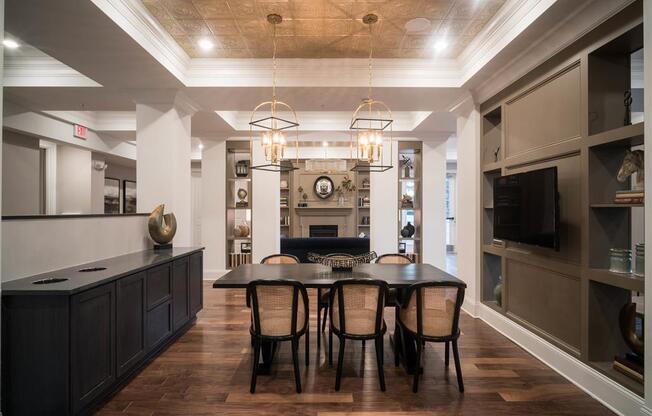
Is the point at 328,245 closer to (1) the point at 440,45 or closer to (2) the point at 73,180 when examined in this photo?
(1) the point at 440,45

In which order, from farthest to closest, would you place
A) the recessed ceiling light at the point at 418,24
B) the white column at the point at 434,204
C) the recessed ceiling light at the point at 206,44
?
the white column at the point at 434,204 → the recessed ceiling light at the point at 206,44 → the recessed ceiling light at the point at 418,24

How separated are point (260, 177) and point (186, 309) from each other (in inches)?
129

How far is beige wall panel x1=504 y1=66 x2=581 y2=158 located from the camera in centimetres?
262

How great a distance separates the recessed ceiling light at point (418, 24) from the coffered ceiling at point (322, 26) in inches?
0.7

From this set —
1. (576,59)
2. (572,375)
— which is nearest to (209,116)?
(576,59)

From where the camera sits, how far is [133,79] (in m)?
3.67

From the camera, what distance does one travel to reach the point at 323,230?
9.05 metres

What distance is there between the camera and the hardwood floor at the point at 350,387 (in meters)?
2.24

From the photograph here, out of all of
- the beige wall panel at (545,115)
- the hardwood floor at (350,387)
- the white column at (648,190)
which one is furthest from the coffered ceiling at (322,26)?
the hardwood floor at (350,387)

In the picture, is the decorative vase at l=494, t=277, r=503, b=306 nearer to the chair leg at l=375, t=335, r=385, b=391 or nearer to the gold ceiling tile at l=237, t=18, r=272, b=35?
the chair leg at l=375, t=335, r=385, b=391

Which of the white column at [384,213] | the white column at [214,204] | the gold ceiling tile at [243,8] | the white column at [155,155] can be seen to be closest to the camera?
the gold ceiling tile at [243,8]

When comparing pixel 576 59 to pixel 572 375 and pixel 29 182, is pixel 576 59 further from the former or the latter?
pixel 29 182

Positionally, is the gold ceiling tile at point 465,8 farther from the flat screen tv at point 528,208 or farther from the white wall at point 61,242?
the white wall at point 61,242

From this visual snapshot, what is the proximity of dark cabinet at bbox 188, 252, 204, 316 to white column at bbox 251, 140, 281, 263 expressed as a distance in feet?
7.55
